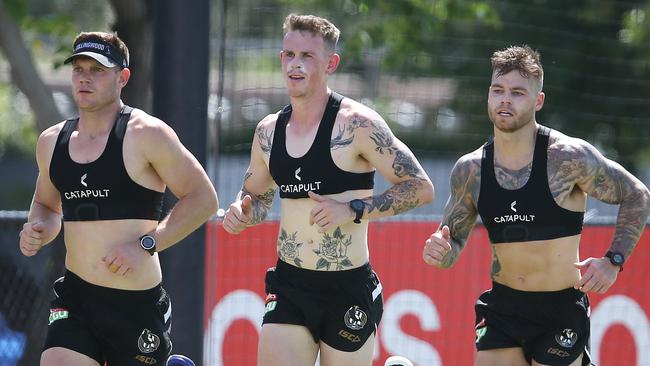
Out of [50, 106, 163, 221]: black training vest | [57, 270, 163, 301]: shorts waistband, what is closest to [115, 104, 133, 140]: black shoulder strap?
[50, 106, 163, 221]: black training vest

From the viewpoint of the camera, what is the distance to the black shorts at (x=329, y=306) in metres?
5.53

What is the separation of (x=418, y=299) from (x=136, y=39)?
9.50 ft

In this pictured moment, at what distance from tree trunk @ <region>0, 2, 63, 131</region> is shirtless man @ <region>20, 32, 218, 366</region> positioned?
317 cm

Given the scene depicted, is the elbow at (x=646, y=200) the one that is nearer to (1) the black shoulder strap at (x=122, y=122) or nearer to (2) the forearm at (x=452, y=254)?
(2) the forearm at (x=452, y=254)

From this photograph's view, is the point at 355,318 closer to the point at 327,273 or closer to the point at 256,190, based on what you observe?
the point at 327,273

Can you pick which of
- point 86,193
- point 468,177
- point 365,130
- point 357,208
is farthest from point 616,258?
point 86,193

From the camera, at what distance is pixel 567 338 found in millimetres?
5469

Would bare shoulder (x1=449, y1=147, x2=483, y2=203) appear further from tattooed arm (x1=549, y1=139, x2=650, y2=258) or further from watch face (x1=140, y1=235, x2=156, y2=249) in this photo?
watch face (x1=140, y1=235, x2=156, y2=249)

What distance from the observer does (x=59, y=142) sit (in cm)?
555

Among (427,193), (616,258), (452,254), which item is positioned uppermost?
(427,193)

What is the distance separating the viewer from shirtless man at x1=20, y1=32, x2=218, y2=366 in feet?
17.6

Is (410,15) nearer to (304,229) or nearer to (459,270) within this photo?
(459,270)

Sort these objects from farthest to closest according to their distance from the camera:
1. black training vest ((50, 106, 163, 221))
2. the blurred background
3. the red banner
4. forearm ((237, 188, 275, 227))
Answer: the red banner < the blurred background < forearm ((237, 188, 275, 227)) < black training vest ((50, 106, 163, 221))

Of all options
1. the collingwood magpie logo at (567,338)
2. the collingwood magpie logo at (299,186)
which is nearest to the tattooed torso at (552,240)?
the collingwood magpie logo at (567,338)
